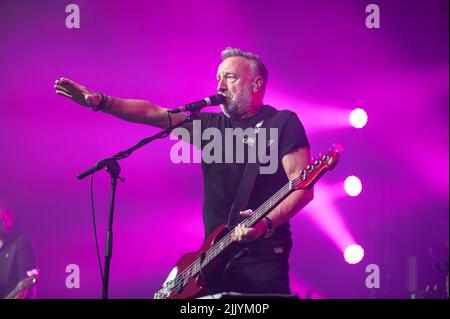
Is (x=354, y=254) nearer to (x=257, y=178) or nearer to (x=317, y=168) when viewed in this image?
(x=257, y=178)

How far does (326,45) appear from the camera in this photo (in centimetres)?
561

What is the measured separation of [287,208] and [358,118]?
2526mm

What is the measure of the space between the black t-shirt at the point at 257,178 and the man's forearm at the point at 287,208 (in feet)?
0.52

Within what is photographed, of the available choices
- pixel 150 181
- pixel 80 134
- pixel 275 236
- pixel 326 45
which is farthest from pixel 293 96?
pixel 275 236

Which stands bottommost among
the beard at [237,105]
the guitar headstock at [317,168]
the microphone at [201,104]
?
the guitar headstock at [317,168]

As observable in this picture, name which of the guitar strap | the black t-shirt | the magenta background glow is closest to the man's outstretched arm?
the black t-shirt

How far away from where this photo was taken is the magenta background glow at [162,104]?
17.3 ft

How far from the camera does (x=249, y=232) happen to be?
3.18m

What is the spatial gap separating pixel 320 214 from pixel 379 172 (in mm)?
734

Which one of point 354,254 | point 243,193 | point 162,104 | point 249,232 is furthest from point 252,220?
point 354,254

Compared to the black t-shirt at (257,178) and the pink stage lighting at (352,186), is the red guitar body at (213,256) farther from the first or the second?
the pink stage lighting at (352,186)

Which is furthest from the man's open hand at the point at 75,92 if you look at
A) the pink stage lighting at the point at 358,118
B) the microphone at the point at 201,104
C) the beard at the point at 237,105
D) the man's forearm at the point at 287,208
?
the pink stage lighting at the point at 358,118

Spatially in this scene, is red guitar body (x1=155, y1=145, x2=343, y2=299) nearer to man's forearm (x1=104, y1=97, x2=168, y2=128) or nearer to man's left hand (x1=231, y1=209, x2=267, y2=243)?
man's left hand (x1=231, y1=209, x2=267, y2=243)
